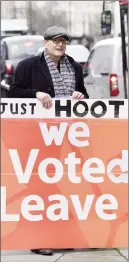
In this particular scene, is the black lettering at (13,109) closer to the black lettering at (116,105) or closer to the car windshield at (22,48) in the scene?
the black lettering at (116,105)

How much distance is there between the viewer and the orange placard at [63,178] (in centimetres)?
511

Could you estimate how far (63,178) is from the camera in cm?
512

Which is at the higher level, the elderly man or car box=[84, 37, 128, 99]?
the elderly man

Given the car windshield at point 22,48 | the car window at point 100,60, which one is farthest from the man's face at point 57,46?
the car windshield at point 22,48

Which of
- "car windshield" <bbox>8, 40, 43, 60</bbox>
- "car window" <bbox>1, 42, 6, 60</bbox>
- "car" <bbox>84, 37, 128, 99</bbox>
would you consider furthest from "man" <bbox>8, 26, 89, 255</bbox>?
"car window" <bbox>1, 42, 6, 60</bbox>

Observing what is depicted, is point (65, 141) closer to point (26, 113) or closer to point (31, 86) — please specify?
point (26, 113)

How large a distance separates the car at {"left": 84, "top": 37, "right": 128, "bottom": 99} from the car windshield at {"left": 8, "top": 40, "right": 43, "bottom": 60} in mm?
6043

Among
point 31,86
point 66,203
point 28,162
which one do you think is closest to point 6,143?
point 28,162

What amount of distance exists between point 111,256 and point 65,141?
3.57ft

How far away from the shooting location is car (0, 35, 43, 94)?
19.7 meters

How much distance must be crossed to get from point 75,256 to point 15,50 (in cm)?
1576

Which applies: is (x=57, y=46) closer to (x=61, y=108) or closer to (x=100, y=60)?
(x=61, y=108)

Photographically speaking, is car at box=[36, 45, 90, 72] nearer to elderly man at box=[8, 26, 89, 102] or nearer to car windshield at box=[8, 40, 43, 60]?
car windshield at box=[8, 40, 43, 60]

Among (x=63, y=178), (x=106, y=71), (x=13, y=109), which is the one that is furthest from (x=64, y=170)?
(x=106, y=71)
